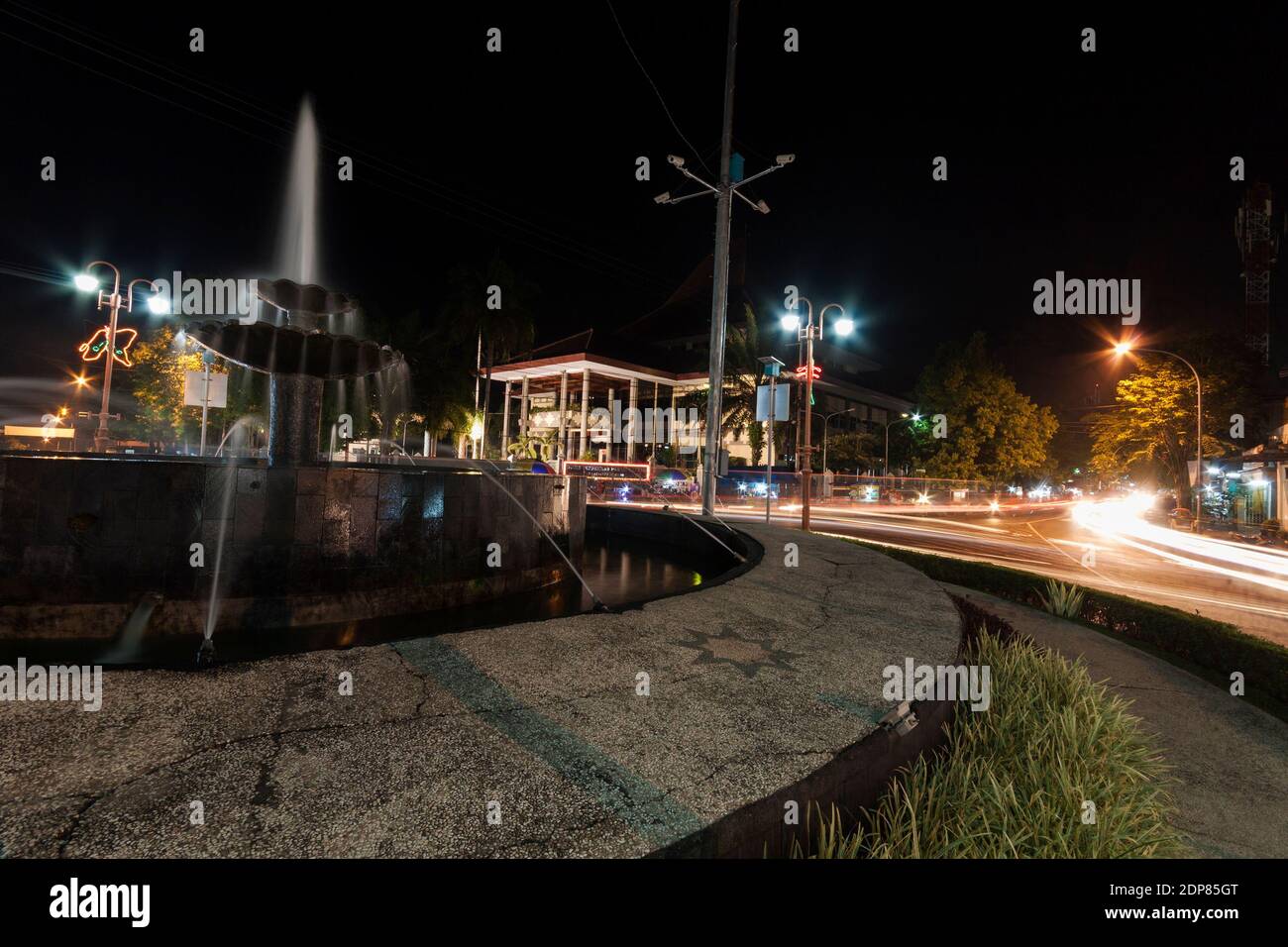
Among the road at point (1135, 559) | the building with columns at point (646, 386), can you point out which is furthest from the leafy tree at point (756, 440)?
the road at point (1135, 559)

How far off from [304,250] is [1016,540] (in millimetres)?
22207

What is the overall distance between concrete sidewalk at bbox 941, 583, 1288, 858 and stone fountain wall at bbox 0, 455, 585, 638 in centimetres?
626

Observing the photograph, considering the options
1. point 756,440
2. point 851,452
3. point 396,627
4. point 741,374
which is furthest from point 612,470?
point 396,627

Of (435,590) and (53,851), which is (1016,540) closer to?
(435,590)

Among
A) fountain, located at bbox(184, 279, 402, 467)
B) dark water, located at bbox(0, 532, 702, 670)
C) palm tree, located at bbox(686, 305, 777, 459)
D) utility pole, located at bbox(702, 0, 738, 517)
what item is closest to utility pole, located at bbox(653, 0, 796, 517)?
utility pole, located at bbox(702, 0, 738, 517)

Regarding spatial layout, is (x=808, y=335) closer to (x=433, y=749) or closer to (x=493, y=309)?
(x=433, y=749)

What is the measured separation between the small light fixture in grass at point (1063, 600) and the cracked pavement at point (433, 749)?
5738 mm

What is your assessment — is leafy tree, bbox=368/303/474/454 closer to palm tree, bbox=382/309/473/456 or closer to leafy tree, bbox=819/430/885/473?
palm tree, bbox=382/309/473/456

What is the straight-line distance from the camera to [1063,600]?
845 cm

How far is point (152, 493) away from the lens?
5035 millimetres

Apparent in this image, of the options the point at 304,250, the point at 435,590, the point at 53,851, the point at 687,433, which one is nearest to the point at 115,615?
the point at 435,590

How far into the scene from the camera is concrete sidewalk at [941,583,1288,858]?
3.61m

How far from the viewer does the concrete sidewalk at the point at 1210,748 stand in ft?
11.8

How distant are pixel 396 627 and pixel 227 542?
163cm
